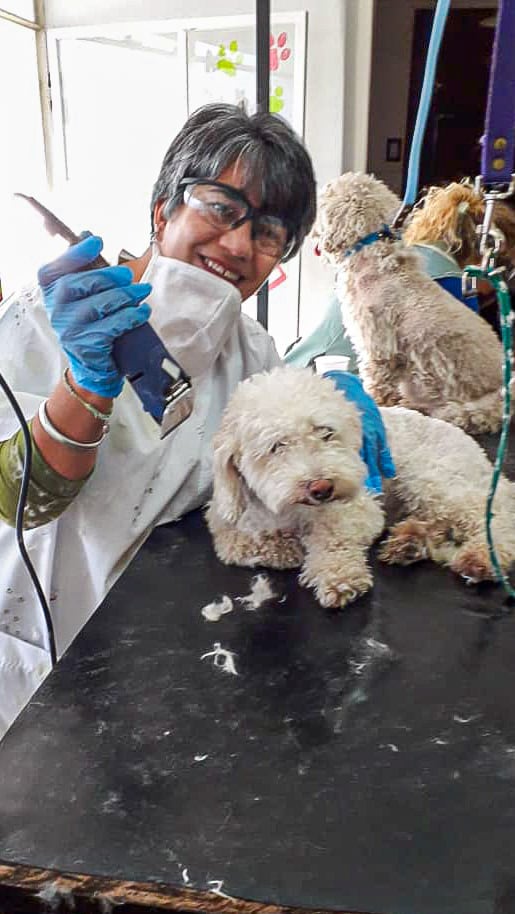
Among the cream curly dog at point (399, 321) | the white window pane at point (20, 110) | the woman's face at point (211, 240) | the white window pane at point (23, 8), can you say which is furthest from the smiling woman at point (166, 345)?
the white window pane at point (23, 8)

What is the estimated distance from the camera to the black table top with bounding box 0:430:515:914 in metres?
0.44

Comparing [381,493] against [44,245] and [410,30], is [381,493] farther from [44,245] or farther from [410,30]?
[410,30]

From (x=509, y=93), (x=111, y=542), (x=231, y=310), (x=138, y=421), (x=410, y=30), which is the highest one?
(x=410, y=30)

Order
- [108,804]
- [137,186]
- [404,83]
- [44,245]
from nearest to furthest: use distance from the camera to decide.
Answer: [108,804]
[44,245]
[137,186]
[404,83]

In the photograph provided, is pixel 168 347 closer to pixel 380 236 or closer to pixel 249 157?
pixel 249 157

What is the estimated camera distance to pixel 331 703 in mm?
584

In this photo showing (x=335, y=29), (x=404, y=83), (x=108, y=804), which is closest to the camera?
(x=108, y=804)

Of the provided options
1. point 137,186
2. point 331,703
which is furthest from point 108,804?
point 137,186

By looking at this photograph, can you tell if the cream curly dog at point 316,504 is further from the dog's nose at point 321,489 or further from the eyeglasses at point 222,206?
the eyeglasses at point 222,206

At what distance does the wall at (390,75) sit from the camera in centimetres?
377

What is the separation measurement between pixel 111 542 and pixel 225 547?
6.8 inches

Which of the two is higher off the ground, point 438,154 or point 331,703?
point 438,154

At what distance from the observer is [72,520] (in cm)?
95

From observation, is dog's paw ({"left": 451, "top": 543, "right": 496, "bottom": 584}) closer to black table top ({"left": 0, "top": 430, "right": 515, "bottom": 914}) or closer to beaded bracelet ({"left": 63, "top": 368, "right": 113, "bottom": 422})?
black table top ({"left": 0, "top": 430, "right": 515, "bottom": 914})
